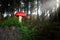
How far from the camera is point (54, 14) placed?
18438mm

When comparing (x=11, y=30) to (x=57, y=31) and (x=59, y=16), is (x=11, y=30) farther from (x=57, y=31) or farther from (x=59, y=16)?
(x=59, y=16)

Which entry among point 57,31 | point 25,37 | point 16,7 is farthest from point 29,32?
point 16,7

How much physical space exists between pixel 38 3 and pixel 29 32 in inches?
273

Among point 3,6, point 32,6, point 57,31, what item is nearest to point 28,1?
point 32,6

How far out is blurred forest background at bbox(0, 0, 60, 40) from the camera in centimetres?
1295

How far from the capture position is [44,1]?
1981 cm

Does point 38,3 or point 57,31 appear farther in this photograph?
point 38,3

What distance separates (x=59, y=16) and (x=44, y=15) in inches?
44.9

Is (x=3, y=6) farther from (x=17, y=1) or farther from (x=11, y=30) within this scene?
(x=11, y=30)

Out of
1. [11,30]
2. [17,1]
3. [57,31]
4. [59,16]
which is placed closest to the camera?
[11,30]

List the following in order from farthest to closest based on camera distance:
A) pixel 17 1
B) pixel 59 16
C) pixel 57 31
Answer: pixel 17 1, pixel 59 16, pixel 57 31

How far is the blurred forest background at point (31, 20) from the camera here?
1295 cm

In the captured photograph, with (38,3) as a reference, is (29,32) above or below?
below

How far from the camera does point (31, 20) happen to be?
60.2ft
